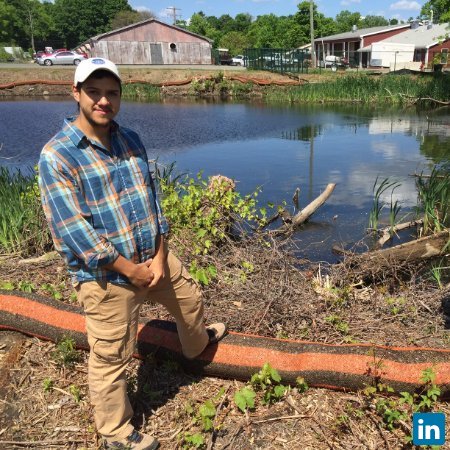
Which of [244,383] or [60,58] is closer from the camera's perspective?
[244,383]

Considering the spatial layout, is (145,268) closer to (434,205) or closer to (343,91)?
(434,205)

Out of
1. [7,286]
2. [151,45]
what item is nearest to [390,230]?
[7,286]

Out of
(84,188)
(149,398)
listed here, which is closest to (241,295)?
(149,398)

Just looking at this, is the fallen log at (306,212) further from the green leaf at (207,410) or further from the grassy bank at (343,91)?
the grassy bank at (343,91)

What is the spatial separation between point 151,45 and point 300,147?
3853 centimetres

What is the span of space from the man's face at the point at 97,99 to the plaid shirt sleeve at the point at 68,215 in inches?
10.2

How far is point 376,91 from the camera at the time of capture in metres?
23.8

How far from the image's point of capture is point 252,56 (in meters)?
37.1

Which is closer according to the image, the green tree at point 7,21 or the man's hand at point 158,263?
the man's hand at point 158,263

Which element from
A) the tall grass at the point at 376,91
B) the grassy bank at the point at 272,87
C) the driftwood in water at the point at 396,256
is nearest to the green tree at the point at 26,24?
the grassy bank at the point at 272,87

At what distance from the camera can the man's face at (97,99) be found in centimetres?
193

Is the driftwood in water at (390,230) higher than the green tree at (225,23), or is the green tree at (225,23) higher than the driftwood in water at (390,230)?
the green tree at (225,23)

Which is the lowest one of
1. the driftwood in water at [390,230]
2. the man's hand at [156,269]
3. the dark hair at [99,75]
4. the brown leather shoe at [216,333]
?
the driftwood in water at [390,230]

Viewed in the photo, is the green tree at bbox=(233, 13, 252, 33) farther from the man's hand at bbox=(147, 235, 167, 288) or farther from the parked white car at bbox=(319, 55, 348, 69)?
the man's hand at bbox=(147, 235, 167, 288)
